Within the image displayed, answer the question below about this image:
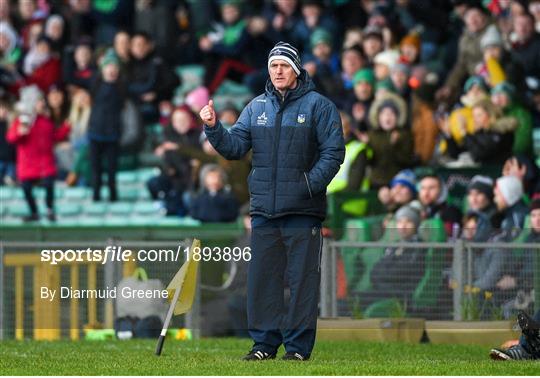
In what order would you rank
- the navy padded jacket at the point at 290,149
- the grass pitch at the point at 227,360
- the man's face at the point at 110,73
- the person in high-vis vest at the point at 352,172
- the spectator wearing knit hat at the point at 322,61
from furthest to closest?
1. the man's face at the point at 110,73
2. the spectator wearing knit hat at the point at 322,61
3. the person in high-vis vest at the point at 352,172
4. the navy padded jacket at the point at 290,149
5. the grass pitch at the point at 227,360

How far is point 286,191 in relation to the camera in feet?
40.7

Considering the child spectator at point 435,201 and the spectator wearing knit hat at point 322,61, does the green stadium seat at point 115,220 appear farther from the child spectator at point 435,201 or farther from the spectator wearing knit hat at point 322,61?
the child spectator at point 435,201

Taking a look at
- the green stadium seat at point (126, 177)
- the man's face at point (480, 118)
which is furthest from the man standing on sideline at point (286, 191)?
the green stadium seat at point (126, 177)

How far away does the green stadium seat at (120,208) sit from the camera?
72.8ft

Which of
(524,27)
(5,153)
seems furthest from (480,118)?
(5,153)

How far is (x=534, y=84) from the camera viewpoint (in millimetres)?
20281

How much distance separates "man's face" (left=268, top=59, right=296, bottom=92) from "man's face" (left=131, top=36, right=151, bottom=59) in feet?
36.0

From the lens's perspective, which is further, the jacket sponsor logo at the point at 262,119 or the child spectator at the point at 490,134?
the child spectator at the point at 490,134

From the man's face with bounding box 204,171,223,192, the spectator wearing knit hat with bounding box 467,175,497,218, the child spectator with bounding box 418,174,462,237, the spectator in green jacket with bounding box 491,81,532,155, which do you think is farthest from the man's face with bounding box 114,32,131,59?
the spectator wearing knit hat with bounding box 467,175,497,218

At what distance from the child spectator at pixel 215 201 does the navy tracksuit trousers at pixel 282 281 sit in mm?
6636

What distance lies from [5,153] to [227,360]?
1132 cm

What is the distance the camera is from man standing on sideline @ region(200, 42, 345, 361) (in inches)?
488

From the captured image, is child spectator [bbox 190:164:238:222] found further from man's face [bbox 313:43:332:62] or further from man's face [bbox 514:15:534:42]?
man's face [bbox 514:15:534:42]

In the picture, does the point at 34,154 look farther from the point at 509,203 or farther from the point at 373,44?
the point at 509,203
